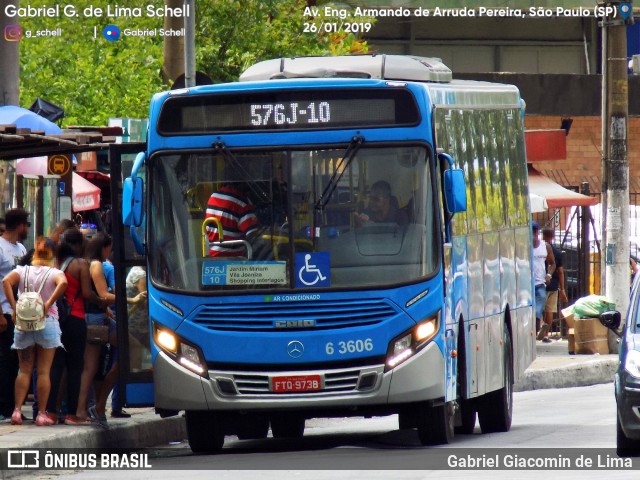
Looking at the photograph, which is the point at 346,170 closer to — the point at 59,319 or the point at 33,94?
the point at 59,319

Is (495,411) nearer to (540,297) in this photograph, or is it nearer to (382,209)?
(382,209)

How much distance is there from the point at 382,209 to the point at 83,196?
11479 millimetres

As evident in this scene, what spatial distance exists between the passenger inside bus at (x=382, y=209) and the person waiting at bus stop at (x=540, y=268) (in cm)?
1238

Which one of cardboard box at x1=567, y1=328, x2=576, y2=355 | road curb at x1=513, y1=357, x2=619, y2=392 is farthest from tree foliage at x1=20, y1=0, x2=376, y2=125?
road curb at x1=513, y1=357, x2=619, y2=392

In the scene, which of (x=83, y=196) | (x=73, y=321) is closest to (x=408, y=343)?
(x=73, y=321)

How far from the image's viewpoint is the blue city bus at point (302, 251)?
12.7m

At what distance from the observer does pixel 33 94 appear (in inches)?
1150

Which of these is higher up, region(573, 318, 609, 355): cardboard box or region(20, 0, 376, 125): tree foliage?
region(20, 0, 376, 125): tree foliage

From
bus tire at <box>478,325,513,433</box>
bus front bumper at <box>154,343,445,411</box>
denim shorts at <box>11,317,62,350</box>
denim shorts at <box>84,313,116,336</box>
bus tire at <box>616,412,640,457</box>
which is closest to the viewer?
bus tire at <box>616,412,640,457</box>

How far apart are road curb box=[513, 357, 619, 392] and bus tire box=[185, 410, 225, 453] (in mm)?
8107

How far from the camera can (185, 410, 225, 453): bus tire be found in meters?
13.4

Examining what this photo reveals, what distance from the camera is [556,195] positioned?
91.8 feet

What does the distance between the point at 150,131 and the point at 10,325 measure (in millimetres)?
2716

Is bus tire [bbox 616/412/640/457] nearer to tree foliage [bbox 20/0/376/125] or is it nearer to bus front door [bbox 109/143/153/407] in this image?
bus front door [bbox 109/143/153/407]
